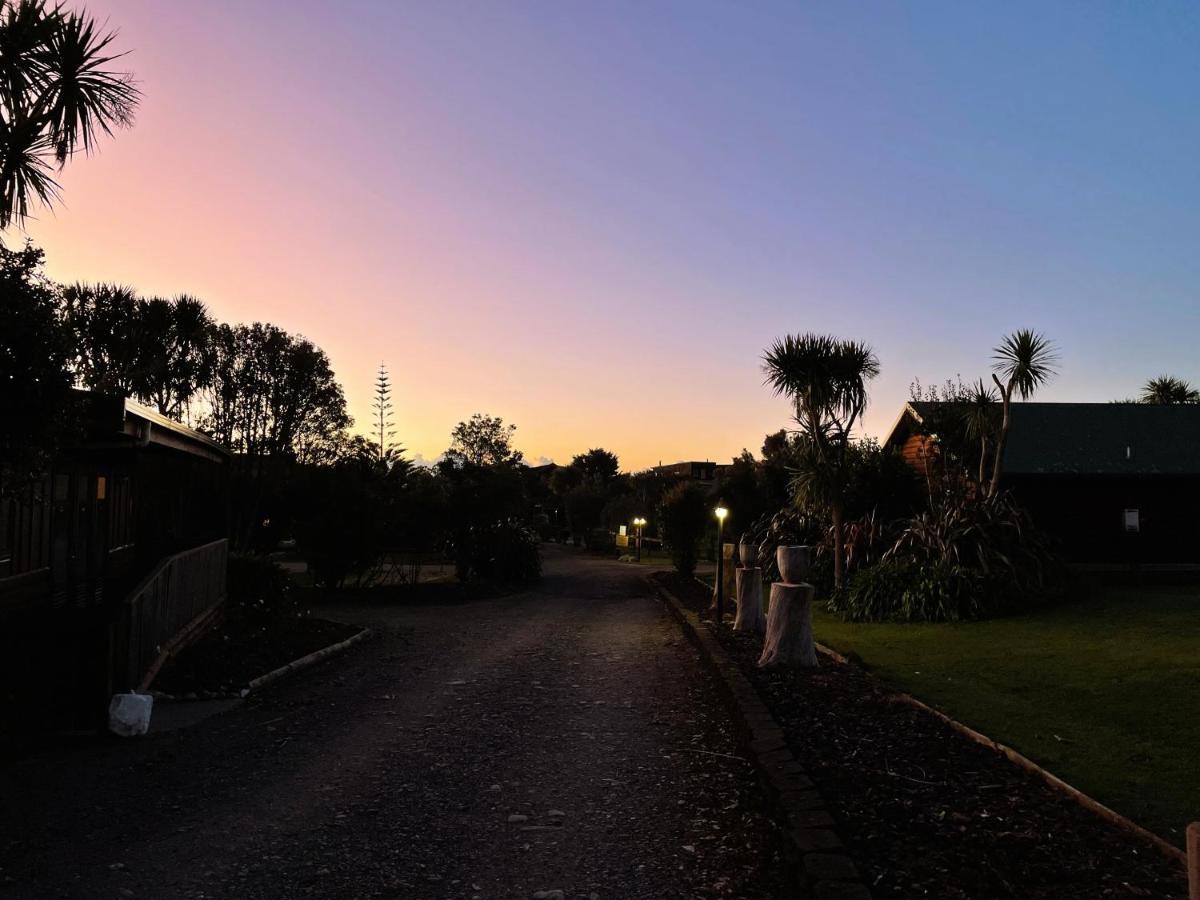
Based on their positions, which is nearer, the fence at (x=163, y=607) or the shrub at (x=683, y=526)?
the fence at (x=163, y=607)

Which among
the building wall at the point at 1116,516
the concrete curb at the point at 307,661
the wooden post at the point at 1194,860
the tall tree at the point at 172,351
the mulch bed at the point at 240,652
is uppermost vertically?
the tall tree at the point at 172,351

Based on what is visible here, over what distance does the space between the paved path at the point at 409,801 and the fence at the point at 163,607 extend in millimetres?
898

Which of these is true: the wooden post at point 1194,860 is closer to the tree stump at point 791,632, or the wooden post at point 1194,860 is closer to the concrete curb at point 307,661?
the tree stump at point 791,632

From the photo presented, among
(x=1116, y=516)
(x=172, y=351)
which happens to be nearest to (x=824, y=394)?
(x=1116, y=516)

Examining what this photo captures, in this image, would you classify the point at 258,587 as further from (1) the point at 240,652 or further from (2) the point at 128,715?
(2) the point at 128,715

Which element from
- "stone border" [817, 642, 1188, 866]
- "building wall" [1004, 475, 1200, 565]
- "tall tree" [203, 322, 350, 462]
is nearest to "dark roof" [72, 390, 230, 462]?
"stone border" [817, 642, 1188, 866]

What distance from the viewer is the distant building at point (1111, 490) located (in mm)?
21453

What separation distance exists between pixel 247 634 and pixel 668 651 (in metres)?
5.90

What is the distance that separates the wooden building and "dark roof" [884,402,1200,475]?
16699mm

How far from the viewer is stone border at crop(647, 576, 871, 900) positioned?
158 inches

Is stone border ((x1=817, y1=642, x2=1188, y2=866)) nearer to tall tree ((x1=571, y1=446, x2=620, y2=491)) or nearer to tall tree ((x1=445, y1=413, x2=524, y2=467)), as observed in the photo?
tall tree ((x1=445, y1=413, x2=524, y2=467))

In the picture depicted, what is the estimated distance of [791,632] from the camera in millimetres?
Answer: 10688

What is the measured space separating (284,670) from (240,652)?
0.98 meters

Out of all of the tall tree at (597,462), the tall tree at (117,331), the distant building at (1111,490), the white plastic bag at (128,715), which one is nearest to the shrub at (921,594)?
the distant building at (1111,490)
